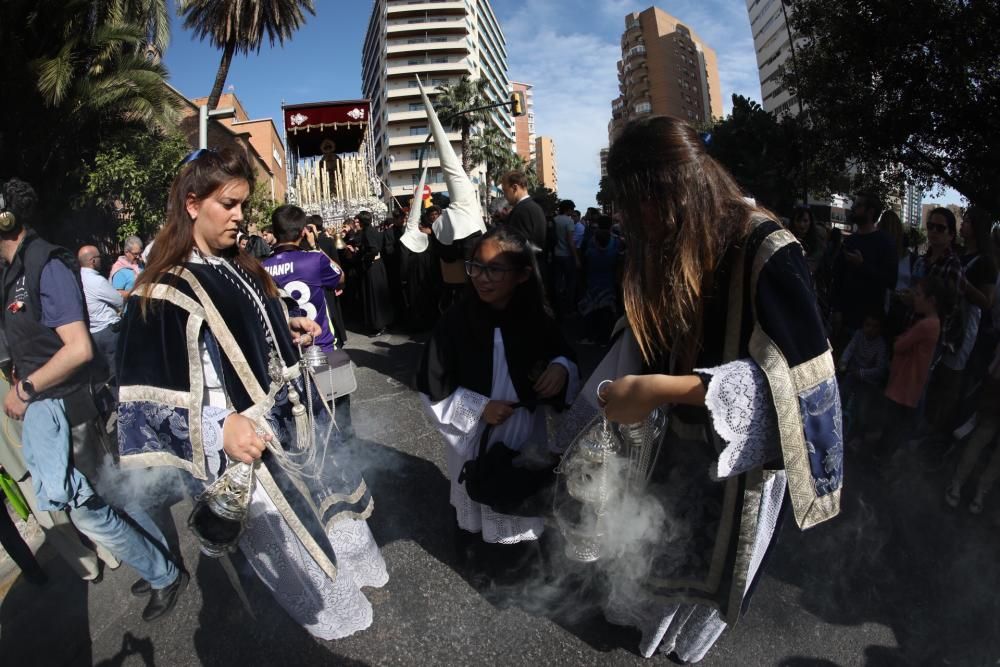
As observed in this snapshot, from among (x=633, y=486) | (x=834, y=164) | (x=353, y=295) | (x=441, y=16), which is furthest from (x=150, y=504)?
(x=441, y=16)

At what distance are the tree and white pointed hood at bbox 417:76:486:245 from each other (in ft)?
29.6

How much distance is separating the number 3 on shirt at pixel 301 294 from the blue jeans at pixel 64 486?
1.53 m

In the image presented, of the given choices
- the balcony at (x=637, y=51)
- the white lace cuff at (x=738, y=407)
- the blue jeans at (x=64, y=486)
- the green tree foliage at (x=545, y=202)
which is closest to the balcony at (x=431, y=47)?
the balcony at (x=637, y=51)

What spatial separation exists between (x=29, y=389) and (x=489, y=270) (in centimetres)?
201

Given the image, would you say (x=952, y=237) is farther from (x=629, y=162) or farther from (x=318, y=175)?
(x=318, y=175)

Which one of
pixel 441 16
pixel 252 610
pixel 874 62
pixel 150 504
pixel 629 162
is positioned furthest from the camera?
pixel 441 16

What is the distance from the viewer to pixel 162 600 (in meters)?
2.64

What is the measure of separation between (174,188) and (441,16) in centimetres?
8412

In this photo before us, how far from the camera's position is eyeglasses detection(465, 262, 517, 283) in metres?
2.35

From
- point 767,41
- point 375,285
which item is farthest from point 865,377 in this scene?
point 767,41

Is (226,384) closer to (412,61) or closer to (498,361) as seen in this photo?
(498,361)

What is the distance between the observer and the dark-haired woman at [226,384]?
179 cm

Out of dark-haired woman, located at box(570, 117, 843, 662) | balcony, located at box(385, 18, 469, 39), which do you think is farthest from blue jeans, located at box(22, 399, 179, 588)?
balcony, located at box(385, 18, 469, 39)

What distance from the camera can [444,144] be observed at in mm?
3957
